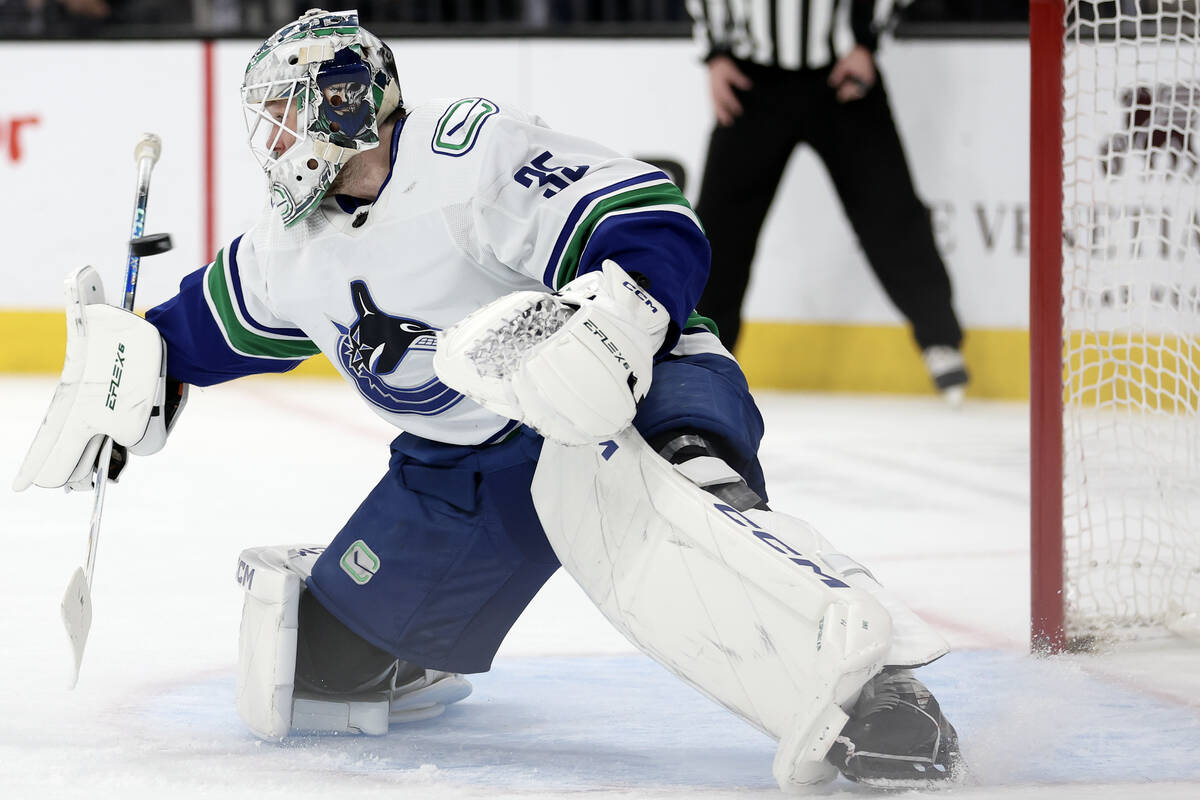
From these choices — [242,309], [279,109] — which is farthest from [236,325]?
[279,109]

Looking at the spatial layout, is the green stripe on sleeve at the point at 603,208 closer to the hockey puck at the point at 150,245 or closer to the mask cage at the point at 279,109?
the mask cage at the point at 279,109

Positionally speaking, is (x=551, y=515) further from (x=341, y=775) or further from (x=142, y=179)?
(x=142, y=179)

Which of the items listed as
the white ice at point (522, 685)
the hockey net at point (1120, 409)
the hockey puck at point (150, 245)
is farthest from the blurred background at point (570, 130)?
the hockey puck at point (150, 245)

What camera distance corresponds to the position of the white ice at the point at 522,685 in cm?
172

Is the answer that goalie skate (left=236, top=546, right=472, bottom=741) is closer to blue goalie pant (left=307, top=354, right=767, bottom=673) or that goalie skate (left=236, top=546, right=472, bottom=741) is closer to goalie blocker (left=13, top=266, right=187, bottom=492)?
blue goalie pant (left=307, top=354, right=767, bottom=673)

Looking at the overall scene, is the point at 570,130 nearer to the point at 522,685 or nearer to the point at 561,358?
the point at 522,685

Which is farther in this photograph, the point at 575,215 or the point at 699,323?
the point at 699,323

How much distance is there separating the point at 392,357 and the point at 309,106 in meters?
0.30

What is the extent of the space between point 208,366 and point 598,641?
743mm

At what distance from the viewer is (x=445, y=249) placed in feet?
5.83

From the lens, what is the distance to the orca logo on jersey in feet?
6.02

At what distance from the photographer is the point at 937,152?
18.3ft

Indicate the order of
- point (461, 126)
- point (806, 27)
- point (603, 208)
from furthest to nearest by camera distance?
point (806, 27) < point (461, 126) < point (603, 208)

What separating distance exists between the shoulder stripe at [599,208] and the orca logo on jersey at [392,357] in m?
0.20
